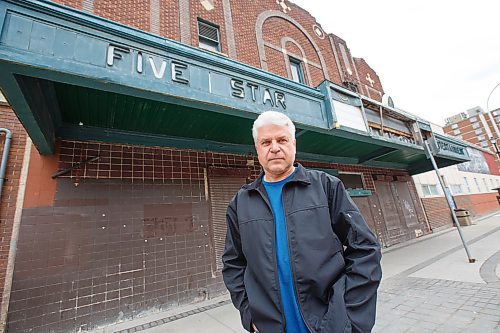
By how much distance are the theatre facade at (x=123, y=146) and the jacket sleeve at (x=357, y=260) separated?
2782 millimetres

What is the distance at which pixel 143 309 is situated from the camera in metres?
4.39

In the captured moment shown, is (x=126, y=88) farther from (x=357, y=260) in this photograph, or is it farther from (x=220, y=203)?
(x=220, y=203)

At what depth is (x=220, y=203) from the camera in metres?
5.96

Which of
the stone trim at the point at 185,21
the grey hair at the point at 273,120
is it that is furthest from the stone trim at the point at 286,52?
the grey hair at the point at 273,120

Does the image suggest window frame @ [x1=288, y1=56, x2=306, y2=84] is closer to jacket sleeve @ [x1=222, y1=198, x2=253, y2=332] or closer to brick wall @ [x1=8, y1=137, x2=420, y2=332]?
brick wall @ [x1=8, y1=137, x2=420, y2=332]

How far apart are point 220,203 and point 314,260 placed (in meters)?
4.77

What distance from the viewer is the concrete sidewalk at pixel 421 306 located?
3100 mm

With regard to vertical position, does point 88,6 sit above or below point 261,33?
below

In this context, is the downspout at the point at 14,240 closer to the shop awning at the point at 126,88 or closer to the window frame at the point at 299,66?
the shop awning at the point at 126,88

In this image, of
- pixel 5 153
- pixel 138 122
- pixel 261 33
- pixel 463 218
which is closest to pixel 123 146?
pixel 138 122

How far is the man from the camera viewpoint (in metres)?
1.30

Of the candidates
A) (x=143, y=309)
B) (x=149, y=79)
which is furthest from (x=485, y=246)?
(x=149, y=79)

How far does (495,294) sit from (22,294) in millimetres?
7580

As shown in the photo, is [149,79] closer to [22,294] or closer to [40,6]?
[40,6]
